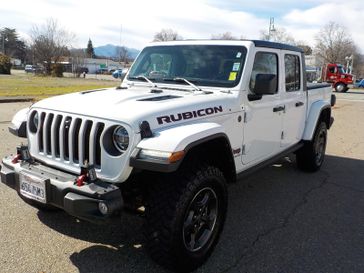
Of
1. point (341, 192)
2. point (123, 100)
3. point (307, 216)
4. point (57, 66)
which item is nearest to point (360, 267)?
point (307, 216)

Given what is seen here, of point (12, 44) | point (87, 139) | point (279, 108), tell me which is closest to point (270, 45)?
point (279, 108)

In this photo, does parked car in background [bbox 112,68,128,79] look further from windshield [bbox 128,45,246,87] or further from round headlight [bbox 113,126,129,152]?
round headlight [bbox 113,126,129,152]

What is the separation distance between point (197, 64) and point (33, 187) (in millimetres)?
2225

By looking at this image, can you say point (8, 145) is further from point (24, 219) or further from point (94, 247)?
point (94, 247)

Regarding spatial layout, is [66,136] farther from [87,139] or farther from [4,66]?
[4,66]

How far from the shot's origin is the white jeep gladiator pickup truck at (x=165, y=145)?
9.54 ft

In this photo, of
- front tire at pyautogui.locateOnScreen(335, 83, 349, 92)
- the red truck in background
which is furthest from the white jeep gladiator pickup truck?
front tire at pyautogui.locateOnScreen(335, 83, 349, 92)

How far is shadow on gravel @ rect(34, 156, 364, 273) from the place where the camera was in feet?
11.0

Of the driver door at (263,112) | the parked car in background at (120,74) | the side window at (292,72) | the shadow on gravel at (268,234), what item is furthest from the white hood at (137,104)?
the side window at (292,72)

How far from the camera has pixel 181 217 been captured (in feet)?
9.68

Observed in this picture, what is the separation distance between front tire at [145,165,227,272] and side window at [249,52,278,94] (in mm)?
1165

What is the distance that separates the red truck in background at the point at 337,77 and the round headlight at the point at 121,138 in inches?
1285

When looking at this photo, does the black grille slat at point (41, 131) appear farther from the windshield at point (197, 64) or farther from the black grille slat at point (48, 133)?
the windshield at point (197, 64)

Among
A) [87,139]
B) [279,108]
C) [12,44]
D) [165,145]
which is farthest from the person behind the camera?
[12,44]
